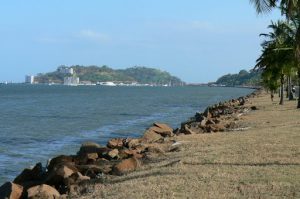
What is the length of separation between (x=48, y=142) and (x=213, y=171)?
20.1 m

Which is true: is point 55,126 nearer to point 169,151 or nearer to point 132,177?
point 169,151

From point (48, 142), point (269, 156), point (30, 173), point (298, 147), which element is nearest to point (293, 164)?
point (269, 156)

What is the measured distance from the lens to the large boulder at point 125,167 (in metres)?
12.7

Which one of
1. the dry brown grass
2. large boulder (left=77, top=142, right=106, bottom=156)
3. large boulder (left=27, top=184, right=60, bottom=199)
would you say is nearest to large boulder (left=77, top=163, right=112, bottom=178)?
the dry brown grass

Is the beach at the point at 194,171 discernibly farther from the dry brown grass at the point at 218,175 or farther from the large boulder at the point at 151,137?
the large boulder at the point at 151,137

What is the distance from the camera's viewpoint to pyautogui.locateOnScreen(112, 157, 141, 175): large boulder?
12695 millimetres

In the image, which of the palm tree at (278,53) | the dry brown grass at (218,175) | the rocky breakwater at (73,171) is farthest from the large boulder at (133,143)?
the palm tree at (278,53)

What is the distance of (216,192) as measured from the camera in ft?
30.6

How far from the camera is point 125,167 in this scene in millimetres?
12922

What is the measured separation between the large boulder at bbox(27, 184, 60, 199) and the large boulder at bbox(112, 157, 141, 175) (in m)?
1.67

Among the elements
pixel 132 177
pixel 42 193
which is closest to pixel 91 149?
pixel 132 177

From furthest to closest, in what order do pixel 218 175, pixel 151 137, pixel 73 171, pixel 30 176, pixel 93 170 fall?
pixel 151 137 → pixel 30 176 → pixel 93 170 → pixel 73 171 → pixel 218 175

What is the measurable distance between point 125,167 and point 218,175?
2.89 m

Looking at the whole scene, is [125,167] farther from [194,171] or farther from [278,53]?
[278,53]
